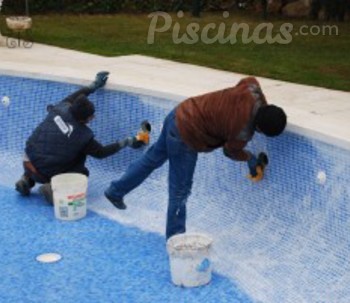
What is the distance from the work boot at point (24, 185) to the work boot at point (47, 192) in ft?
0.40

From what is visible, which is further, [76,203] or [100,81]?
[100,81]

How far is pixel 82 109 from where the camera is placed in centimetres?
576

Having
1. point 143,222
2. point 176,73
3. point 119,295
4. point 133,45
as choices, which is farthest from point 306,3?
point 119,295

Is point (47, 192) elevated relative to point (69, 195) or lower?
lower

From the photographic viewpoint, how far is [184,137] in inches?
187

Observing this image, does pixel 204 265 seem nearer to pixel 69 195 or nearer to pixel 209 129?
pixel 209 129

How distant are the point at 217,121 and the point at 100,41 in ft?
24.9

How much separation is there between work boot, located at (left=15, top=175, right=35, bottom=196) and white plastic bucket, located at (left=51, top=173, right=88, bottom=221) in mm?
555

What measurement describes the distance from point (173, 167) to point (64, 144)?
136 cm

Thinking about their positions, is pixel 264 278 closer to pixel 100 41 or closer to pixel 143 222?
pixel 143 222

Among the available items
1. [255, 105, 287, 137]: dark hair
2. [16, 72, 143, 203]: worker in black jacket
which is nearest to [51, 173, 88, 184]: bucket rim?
[16, 72, 143, 203]: worker in black jacket

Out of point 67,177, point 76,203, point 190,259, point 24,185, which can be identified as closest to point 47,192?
point 24,185

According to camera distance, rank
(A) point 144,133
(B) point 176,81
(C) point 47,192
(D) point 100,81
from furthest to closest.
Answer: (B) point 176,81 < (D) point 100,81 < (A) point 144,133 < (C) point 47,192

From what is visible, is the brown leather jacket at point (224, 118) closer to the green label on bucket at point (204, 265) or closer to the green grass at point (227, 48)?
the green label on bucket at point (204, 265)
